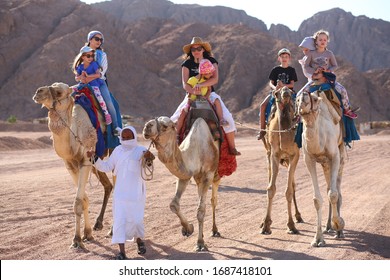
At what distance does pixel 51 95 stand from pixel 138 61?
2621 inches

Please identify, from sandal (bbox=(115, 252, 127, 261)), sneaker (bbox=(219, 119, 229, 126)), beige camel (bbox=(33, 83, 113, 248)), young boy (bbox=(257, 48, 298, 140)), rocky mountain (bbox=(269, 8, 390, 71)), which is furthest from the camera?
rocky mountain (bbox=(269, 8, 390, 71))

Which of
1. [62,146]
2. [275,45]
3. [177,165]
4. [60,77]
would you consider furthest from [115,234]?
[275,45]

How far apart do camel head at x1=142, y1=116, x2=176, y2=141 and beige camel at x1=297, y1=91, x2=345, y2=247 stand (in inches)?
82.4

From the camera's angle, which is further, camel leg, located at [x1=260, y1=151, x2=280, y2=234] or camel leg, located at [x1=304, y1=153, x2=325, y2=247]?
camel leg, located at [x1=260, y1=151, x2=280, y2=234]

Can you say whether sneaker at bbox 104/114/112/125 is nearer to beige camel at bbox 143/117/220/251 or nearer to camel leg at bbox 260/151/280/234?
beige camel at bbox 143/117/220/251

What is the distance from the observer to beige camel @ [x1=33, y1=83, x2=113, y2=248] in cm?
878

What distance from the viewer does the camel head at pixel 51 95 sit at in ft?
28.3

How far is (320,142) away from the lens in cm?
900

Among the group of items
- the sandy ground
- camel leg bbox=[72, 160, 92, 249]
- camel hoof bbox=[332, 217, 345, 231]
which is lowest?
the sandy ground

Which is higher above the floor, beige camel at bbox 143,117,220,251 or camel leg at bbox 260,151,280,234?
beige camel at bbox 143,117,220,251

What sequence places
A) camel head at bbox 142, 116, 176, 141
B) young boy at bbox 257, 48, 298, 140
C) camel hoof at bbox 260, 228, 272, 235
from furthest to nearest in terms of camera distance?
1. young boy at bbox 257, 48, 298, 140
2. camel hoof at bbox 260, 228, 272, 235
3. camel head at bbox 142, 116, 176, 141

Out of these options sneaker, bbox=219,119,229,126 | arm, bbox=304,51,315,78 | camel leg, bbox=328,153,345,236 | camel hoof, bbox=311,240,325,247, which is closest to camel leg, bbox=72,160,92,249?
sneaker, bbox=219,119,229,126

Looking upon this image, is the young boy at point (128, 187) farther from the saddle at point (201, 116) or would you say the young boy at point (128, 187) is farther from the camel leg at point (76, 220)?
the saddle at point (201, 116)

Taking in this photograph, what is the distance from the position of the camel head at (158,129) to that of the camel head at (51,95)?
79.2 inches
